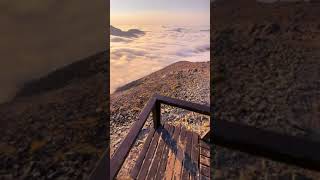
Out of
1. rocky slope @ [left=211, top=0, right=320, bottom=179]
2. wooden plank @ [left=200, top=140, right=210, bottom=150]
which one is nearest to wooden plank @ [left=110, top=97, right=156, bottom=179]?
wooden plank @ [left=200, top=140, right=210, bottom=150]

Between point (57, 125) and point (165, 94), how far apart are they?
101 inches

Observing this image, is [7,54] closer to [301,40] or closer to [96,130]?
[96,130]

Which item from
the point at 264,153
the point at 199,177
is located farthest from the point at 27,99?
the point at 264,153

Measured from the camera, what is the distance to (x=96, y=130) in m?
2.11

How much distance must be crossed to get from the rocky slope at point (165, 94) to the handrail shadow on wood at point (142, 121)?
30cm

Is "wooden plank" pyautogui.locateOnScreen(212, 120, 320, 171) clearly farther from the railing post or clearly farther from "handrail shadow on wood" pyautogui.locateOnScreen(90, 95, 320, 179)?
the railing post

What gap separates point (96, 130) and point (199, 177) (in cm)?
109

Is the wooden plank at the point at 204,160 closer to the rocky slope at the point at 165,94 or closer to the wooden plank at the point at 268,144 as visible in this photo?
the wooden plank at the point at 268,144

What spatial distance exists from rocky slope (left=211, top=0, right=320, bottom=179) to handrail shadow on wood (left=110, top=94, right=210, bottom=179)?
37 centimetres

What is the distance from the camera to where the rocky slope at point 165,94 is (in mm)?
2569

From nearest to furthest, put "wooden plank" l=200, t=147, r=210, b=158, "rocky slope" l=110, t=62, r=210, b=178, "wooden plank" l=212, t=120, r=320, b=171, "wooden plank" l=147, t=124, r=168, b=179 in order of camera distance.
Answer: "wooden plank" l=147, t=124, r=168, b=179 < "wooden plank" l=212, t=120, r=320, b=171 < "wooden plank" l=200, t=147, r=210, b=158 < "rocky slope" l=110, t=62, r=210, b=178

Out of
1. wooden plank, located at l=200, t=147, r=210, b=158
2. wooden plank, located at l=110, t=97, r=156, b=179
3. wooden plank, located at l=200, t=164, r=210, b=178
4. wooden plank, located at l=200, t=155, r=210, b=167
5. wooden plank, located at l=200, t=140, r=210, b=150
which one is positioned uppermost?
wooden plank, located at l=110, t=97, r=156, b=179

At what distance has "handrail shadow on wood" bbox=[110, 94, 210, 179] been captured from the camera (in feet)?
3.66

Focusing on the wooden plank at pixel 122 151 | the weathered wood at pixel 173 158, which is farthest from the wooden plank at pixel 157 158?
the wooden plank at pixel 122 151
